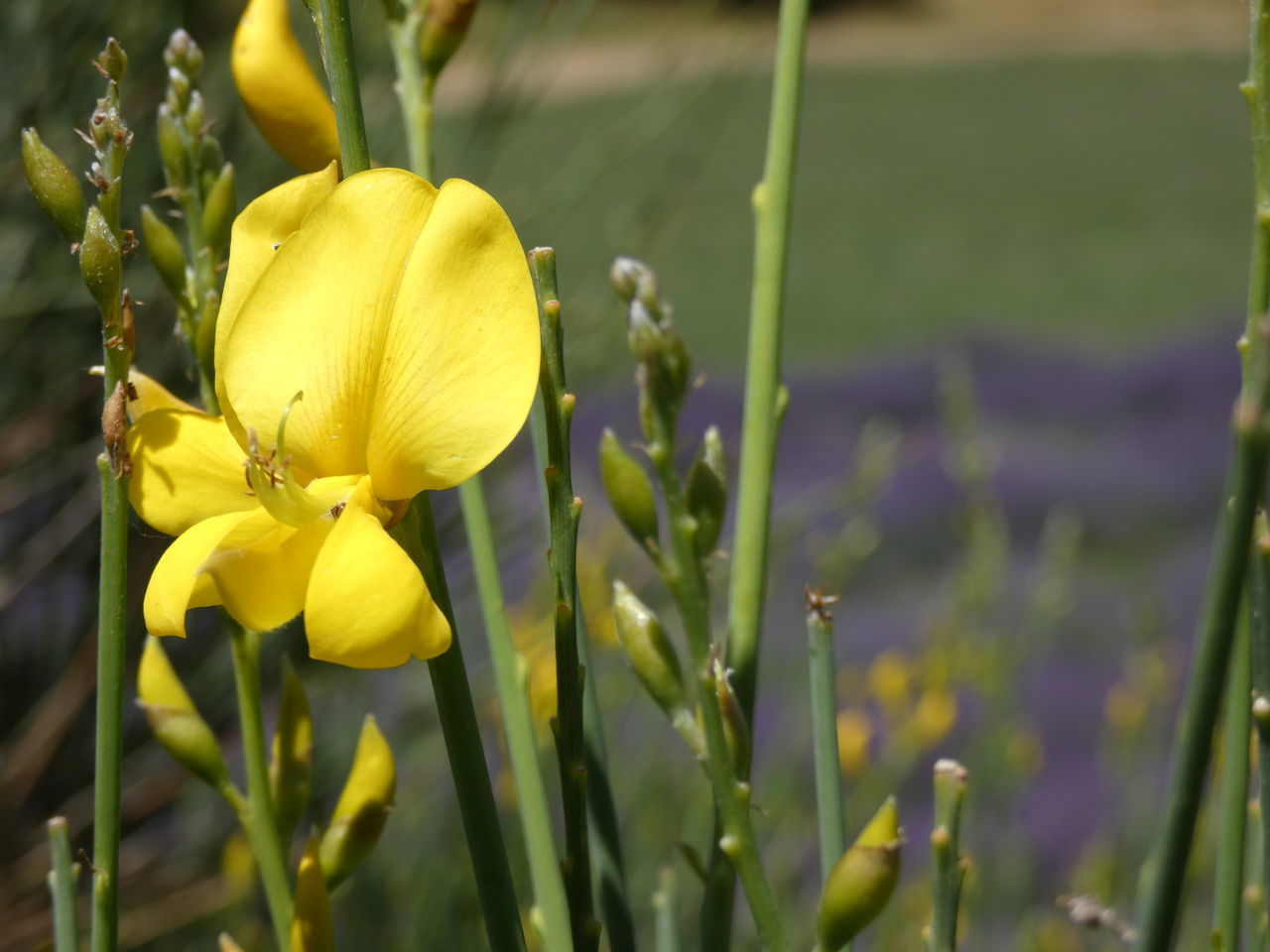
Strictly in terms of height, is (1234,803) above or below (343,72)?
below

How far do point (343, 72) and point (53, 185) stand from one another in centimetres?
5

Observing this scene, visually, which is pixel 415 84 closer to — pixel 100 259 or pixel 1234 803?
pixel 100 259

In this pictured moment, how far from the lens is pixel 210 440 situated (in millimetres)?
197

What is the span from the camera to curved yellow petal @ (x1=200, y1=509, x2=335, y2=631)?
169mm

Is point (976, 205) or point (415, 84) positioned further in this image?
point (976, 205)

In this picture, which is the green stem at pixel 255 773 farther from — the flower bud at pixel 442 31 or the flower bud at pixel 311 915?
Answer: the flower bud at pixel 442 31

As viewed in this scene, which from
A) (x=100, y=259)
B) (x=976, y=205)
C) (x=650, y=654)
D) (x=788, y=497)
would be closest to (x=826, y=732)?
(x=650, y=654)

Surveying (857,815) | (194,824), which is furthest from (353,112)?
(857,815)

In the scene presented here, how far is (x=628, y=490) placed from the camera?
0.73 ft

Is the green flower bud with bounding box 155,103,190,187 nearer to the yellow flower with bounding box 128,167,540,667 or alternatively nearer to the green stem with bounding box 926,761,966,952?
the yellow flower with bounding box 128,167,540,667

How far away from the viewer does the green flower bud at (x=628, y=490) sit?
0.72 feet

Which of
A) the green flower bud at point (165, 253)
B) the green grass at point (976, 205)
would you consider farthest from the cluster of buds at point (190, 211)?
the green grass at point (976, 205)

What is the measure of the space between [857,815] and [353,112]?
115 cm

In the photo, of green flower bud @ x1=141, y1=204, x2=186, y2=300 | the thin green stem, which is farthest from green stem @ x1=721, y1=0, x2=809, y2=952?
green flower bud @ x1=141, y1=204, x2=186, y2=300
